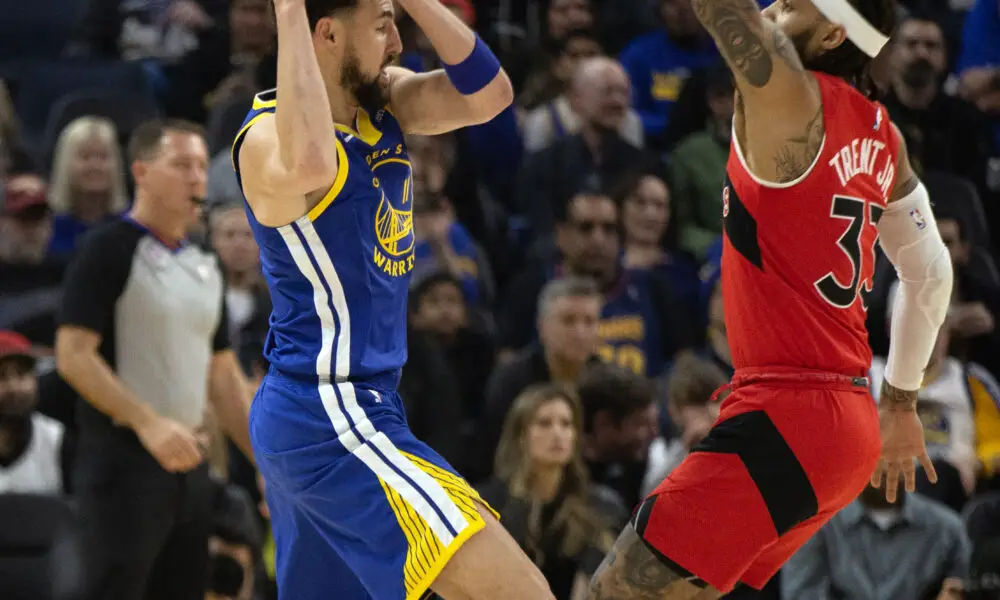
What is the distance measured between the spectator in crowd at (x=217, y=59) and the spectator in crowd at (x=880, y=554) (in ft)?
17.5

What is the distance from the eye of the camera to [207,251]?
6691 millimetres

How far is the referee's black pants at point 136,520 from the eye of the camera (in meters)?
6.21

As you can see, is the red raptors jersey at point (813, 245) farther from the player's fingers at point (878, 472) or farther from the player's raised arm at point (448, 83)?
the player's raised arm at point (448, 83)

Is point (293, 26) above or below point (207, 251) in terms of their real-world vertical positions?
above

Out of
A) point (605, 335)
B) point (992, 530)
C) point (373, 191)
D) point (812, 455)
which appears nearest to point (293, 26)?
point (373, 191)

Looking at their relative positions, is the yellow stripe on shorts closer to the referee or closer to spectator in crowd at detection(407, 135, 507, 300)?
the referee

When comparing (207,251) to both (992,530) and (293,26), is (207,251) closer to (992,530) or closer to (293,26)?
(293,26)

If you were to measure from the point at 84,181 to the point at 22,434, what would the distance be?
230cm

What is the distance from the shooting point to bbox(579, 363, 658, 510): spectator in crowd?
26.8 ft

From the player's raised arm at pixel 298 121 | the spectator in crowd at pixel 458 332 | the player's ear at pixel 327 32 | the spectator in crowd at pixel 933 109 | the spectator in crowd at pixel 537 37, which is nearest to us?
the player's raised arm at pixel 298 121

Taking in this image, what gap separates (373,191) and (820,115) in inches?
48.5

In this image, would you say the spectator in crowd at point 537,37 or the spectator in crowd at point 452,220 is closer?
the spectator in crowd at point 452,220

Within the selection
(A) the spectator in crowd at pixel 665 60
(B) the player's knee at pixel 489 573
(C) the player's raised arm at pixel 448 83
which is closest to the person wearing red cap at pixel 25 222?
(A) the spectator in crowd at pixel 665 60

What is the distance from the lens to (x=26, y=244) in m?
9.23
